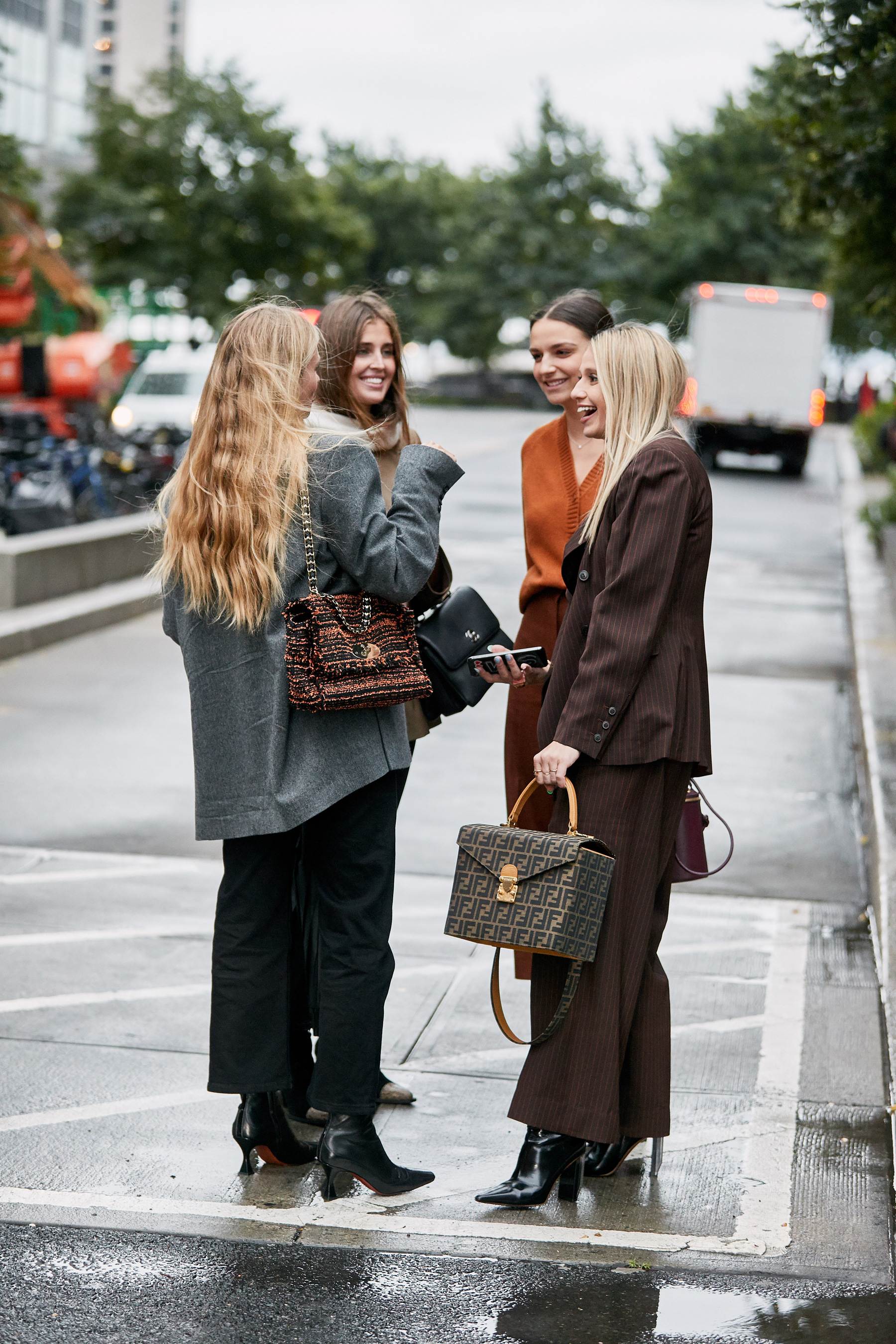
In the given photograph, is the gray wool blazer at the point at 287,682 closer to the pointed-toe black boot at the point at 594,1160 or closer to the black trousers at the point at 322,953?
the black trousers at the point at 322,953

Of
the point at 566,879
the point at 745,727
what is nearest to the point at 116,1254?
the point at 566,879

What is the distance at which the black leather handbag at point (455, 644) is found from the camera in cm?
389

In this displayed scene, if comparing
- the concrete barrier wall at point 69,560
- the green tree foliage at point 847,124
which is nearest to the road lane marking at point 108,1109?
the concrete barrier wall at point 69,560

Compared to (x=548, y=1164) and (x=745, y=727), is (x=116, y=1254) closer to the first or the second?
(x=548, y=1164)

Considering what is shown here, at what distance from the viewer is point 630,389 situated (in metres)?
3.54

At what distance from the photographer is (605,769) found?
3.54 meters

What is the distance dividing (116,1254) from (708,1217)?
134cm

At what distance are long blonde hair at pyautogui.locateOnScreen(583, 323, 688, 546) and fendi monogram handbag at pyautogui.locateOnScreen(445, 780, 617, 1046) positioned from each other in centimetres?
75

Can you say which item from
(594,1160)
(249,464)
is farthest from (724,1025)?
(249,464)

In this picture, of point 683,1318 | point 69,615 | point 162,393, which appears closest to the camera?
point 683,1318

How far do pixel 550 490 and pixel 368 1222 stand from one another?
1.95 meters

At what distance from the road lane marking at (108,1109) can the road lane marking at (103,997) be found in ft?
2.30

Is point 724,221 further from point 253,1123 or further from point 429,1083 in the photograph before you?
point 253,1123

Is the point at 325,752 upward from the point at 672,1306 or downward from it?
upward
